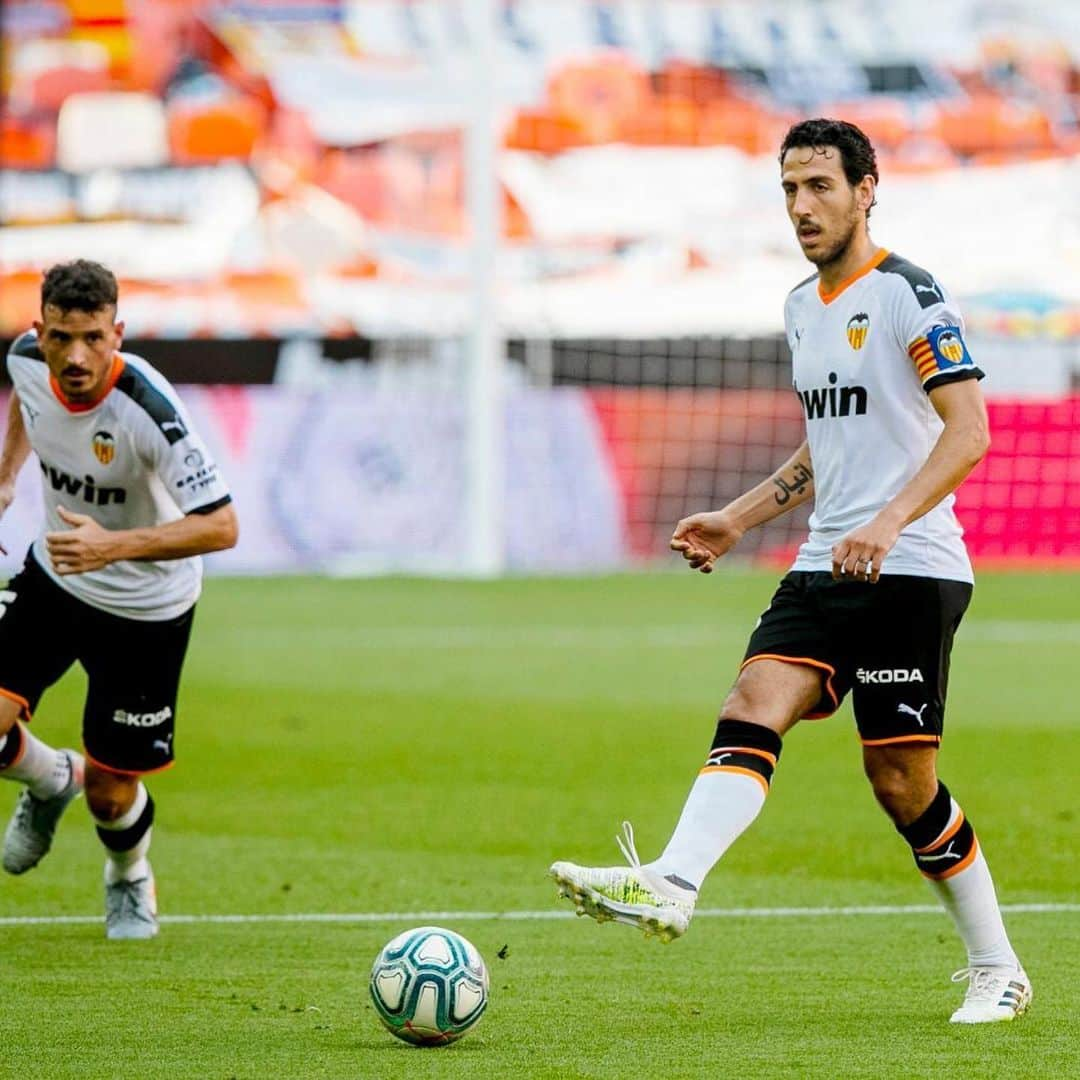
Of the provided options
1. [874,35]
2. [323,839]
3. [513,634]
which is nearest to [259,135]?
[874,35]

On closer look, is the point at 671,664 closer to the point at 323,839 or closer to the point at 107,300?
the point at 323,839

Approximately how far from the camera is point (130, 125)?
110ft

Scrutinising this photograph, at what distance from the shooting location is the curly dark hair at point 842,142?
6.54 m

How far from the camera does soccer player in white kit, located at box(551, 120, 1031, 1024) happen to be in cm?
647

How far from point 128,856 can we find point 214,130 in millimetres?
26339

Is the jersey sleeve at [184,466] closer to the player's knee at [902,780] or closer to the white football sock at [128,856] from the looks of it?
the white football sock at [128,856]

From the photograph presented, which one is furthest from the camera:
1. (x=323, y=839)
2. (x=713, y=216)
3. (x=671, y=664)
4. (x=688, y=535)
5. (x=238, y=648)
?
(x=713, y=216)

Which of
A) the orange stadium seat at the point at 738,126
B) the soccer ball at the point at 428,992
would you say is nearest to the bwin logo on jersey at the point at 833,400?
the soccer ball at the point at 428,992

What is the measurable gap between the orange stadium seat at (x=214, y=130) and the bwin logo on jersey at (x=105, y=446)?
25.8 metres

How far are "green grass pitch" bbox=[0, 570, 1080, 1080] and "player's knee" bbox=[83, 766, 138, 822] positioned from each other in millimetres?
406

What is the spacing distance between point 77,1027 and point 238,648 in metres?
12.3

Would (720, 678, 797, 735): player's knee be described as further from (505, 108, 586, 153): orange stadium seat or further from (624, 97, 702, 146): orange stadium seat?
(505, 108, 586, 153): orange stadium seat

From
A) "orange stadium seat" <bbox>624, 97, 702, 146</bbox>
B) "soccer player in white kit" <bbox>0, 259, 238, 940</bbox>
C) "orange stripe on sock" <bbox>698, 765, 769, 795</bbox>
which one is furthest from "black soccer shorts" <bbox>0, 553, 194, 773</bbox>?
"orange stadium seat" <bbox>624, 97, 702, 146</bbox>

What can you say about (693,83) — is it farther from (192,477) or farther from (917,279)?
(917,279)
